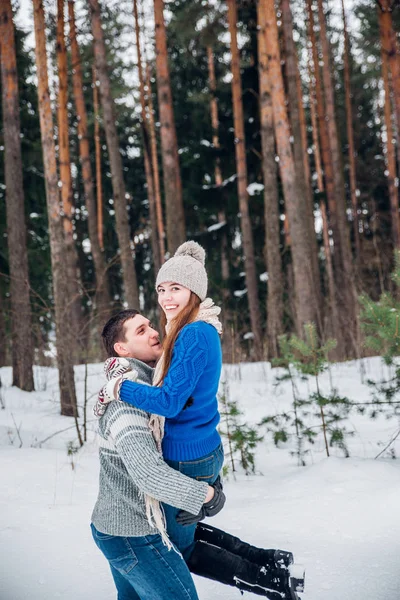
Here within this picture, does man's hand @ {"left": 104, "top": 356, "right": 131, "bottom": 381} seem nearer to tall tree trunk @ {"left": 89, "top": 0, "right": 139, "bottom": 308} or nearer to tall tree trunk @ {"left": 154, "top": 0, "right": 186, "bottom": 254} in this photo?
tall tree trunk @ {"left": 154, "top": 0, "right": 186, "bottom": 254}

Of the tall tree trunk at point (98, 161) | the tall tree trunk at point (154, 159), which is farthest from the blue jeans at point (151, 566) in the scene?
the tall tree trunk at point (98, 161)

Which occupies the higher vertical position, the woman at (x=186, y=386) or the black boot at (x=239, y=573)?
the woman at (x=186, y=386)

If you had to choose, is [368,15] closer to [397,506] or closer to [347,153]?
[347,153]

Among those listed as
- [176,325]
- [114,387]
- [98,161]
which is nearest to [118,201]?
[176,325]

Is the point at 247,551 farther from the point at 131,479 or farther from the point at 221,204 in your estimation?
the point at 221,204

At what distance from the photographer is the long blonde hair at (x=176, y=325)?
79.0 inches

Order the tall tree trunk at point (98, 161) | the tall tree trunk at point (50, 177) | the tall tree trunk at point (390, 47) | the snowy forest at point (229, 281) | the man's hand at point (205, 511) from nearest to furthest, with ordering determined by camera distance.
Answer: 1. the man's hand at point (205, 511)
2. the snowy forest at point (229, 281)
3. the tall tree trunk at point (50, 177)
4. the tall tree trunk at point (390, 47)
5. the tall tree trunk at point (98, 161)

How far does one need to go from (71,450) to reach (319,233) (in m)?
20.2

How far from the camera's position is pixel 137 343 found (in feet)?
7.22

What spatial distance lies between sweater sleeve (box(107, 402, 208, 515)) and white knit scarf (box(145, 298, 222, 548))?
0.08 m

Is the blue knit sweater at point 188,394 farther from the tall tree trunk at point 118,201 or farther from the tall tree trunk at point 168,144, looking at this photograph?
the tall tree trunk at point 118,201

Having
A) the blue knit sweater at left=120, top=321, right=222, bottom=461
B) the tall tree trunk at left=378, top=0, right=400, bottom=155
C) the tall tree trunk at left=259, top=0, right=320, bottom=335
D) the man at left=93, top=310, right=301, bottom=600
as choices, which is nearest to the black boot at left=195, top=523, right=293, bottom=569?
the man at left=93, top=310, right=301, bottom=600

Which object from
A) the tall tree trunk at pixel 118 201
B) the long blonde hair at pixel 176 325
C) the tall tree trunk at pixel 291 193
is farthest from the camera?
the tall tree trunk at pixel 118 201

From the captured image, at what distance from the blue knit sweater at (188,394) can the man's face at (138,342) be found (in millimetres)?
270
